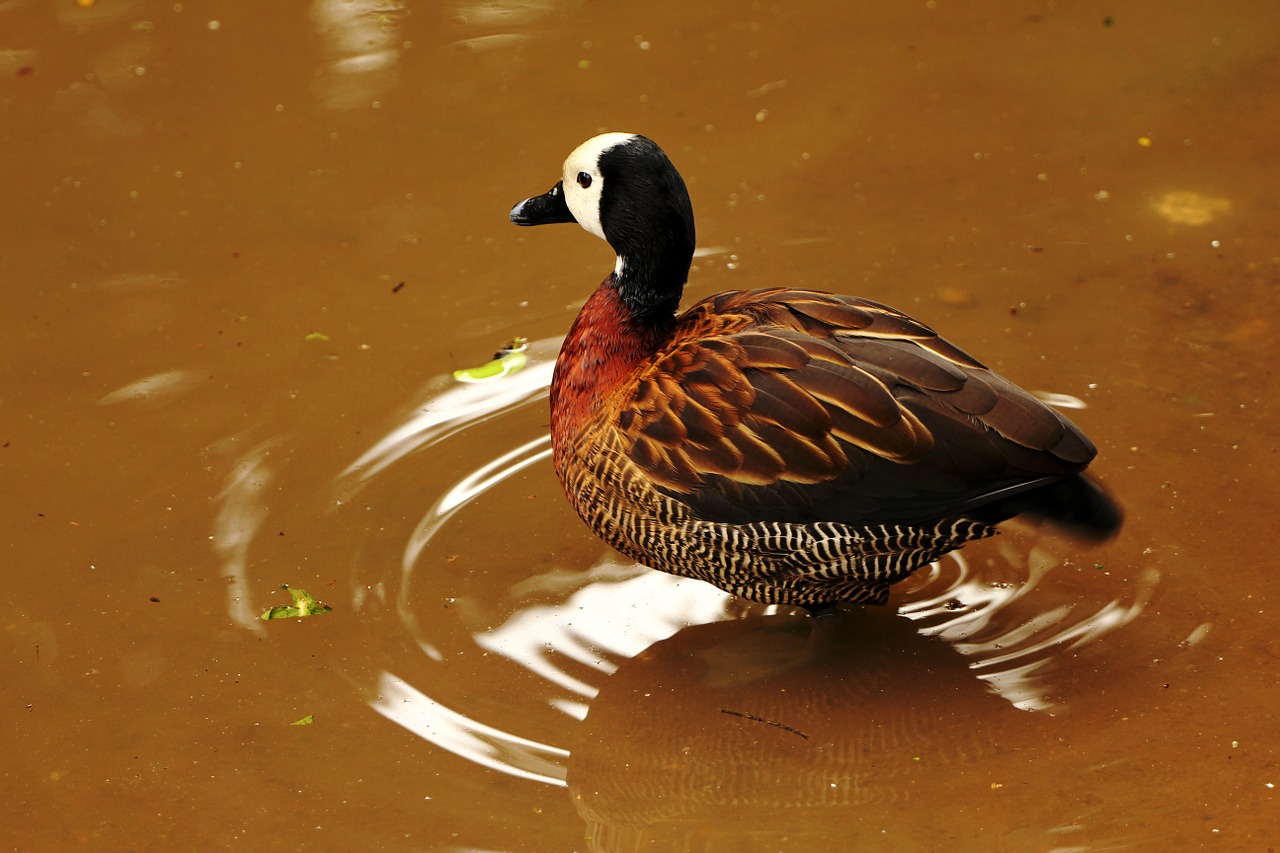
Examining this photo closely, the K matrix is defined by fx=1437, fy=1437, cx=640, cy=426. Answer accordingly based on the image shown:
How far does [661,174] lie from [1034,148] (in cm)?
267

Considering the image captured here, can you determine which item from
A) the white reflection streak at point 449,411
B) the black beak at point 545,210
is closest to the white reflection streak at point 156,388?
the white reflection streak at point 449,411

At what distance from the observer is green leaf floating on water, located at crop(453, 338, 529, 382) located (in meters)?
4.69

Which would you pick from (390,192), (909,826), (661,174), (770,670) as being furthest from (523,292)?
(909,826)

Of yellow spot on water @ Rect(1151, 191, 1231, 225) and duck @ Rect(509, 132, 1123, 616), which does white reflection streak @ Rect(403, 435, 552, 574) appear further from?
yellow spot on water @ Rect(1151, 191, 1231, 225)

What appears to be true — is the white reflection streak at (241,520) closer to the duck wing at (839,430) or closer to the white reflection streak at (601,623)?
the white reflection streak at (601,623)

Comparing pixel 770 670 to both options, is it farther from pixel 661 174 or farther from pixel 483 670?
pixel 661 174

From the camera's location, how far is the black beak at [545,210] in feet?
12.6

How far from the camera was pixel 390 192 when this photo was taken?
564cm

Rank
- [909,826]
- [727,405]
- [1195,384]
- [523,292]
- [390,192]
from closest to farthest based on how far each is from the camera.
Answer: [909,826], [727,405], [1195,384], [523,292], [390,192]

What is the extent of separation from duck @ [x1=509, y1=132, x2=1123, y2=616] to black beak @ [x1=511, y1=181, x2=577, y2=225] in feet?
0.36

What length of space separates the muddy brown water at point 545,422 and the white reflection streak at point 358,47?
0.02 metres

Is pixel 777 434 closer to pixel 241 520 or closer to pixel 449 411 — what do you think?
pixel 449 411

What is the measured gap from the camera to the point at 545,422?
14.8ft

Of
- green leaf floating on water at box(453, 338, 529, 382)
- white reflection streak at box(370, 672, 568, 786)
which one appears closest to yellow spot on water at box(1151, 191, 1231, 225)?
green leaf floating on water at box(453, 338, 529, 382)
